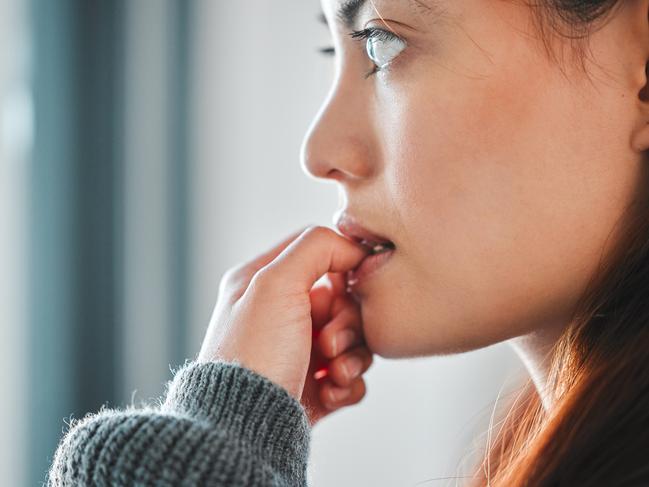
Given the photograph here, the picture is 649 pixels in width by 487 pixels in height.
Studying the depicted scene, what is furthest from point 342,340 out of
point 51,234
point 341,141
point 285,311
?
point 51,234

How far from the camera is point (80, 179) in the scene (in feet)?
6.02

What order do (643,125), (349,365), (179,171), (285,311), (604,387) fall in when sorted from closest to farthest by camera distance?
(604,387)
(643,125)
(285,311)
(349,365)
(179,171)

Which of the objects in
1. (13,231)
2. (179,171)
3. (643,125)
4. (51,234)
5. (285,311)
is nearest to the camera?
(643,125)

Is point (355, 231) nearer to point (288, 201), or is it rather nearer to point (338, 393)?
point (338, 393)

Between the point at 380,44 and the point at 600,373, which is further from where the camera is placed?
the point at 380,44

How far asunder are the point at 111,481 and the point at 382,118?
45 centimetres

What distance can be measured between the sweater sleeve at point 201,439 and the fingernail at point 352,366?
0.21m

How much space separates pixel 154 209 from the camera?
1.90 meters

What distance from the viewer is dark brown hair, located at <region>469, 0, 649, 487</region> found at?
0.63 meters

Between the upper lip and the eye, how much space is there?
175 millimetres

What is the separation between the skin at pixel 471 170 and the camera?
792 millimetres

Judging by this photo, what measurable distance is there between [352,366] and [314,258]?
6.6 inches

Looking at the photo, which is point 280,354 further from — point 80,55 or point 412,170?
point 80,55

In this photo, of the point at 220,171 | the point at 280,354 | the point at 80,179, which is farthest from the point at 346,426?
the point at 280,354
